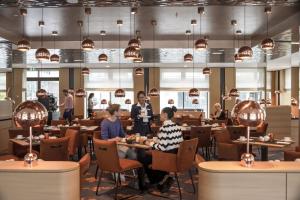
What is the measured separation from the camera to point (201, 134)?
839 centimetres

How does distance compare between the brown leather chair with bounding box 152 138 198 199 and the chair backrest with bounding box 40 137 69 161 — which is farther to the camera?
the chair backrest with bounding box 40 137 69 161

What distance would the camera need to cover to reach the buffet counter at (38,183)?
347 cm

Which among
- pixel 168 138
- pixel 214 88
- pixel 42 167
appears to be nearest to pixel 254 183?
pixel 42 167

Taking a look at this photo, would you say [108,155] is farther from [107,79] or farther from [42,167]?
[107,79]

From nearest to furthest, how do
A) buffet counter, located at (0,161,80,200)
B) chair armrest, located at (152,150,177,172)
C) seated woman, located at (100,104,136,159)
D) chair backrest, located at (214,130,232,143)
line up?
buffet counter, located at (0,161,80,200) → chair armrest, located at (152,150,177,172) → seated woman, located at (100,104,136,159) → chair backrest, located at (214,130,232,143)

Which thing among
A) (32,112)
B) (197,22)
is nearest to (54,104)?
(197,22)

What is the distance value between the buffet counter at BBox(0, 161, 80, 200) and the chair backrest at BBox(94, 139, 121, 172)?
190 centimetres

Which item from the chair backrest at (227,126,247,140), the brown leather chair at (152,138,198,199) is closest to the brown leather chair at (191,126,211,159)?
the chair backrest at (227,126,247,140)

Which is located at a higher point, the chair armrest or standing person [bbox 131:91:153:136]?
standing person [bbox 131:91:153:136]

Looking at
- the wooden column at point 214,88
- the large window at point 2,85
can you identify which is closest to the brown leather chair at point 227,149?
the large window at point 2,85

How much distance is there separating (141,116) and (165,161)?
2.88m

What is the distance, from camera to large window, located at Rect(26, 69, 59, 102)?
2148 cm

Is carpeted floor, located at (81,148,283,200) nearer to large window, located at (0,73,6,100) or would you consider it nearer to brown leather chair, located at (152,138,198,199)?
brown leather chair, located at (152,138,198,199)

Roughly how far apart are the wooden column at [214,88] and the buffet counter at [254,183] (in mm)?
17834
